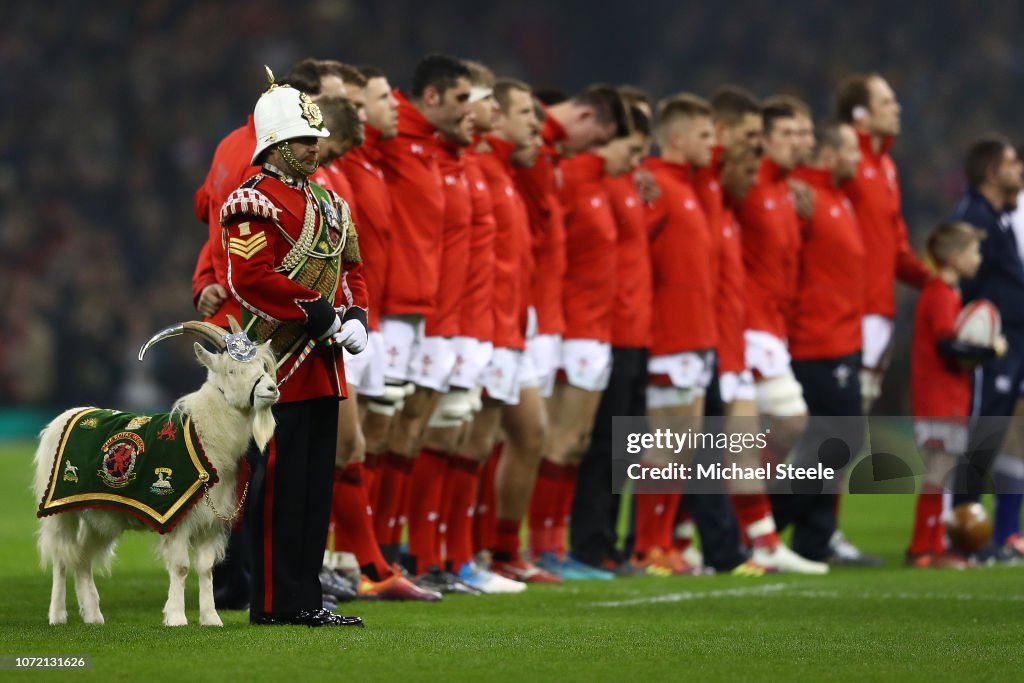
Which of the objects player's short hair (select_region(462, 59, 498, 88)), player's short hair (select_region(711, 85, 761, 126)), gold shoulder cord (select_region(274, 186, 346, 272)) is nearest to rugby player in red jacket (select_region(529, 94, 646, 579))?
player's short hair (select_region(711, 85, 761, 126))

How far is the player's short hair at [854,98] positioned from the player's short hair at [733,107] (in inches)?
42.0

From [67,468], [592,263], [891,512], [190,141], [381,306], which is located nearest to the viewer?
[67,468]

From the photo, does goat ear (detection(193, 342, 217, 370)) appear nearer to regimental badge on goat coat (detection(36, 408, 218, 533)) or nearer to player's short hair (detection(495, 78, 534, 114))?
regimental badge on goat coat (detection(36, 408, 218, 533))

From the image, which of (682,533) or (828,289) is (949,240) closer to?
(828,289)

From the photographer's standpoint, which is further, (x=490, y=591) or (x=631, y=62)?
(x=631, y=62)

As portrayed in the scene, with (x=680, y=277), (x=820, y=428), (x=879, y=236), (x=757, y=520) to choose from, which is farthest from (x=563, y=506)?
(x=879, y=236)

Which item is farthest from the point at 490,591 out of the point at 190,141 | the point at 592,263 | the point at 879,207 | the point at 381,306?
the point at 190,141

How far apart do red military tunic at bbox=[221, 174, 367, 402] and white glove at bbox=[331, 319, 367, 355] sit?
0.46 ft

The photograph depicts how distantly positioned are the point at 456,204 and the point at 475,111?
0.49 meters

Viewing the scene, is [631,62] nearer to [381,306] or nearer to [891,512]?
[891,512]

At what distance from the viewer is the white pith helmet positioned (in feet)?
21.5

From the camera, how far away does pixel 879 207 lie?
38.6ft

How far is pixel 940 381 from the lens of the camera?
11203 millimetres

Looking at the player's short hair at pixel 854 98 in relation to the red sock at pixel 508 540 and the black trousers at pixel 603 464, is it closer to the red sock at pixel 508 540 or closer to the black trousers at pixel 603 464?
the black trousers at pixel 603 464
